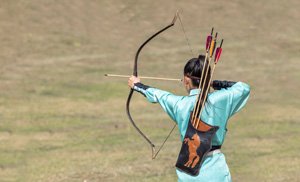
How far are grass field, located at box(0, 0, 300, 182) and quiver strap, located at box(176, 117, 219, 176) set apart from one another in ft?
9.03

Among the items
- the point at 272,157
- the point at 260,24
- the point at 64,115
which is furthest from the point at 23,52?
the point at 272,157

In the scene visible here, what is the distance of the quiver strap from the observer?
4.89m

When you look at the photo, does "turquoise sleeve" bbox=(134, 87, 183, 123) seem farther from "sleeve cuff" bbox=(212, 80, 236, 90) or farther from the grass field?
the grass field

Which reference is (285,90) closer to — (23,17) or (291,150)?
A: (291,150)

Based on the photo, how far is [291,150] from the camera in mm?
8508

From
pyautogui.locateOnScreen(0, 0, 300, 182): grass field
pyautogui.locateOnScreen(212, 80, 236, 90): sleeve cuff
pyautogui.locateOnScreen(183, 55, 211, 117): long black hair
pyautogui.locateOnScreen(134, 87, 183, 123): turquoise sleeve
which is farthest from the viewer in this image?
pyautogui.locateOnScreen(0, 0, 300, 182): grass field

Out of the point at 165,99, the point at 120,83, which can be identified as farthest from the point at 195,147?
→ the point at 120,83

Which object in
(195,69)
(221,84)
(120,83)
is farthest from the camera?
(120,83)

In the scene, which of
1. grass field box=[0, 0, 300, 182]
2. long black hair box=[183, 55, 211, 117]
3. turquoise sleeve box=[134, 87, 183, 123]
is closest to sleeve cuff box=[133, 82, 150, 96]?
turquoise sleeve box=[134, 87, 183, 123]

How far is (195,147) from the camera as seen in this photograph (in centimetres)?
492

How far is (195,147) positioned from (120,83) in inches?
225

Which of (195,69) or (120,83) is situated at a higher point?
(195,69)

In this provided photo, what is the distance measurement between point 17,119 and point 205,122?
4.81 m

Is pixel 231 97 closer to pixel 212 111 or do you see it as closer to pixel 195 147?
pixel 212 111
